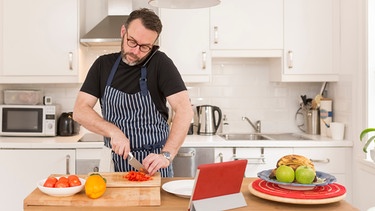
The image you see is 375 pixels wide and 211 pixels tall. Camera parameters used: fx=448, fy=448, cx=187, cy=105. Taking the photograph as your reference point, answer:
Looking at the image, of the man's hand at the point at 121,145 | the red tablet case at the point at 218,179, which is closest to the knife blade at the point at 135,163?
the man's hand at the point at 121,145

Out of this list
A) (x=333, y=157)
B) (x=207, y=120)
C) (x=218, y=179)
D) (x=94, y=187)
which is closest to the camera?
(x=218, y=179)

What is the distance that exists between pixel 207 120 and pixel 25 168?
151cm

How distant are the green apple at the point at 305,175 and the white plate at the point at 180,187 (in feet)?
1.37

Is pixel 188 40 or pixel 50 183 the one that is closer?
pixel 50 183

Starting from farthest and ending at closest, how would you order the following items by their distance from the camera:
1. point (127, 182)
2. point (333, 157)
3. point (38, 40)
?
1. point (38, 40)
2. point (333, 157)
3. point (127, 182)

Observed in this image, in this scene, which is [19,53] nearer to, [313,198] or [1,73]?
[1,73]

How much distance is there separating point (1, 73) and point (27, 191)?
3.27 ft

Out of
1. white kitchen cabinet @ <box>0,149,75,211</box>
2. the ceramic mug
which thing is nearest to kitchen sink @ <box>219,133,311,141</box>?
the ceramic mug

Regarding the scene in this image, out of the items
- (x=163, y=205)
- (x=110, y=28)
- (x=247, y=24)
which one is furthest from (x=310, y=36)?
(x=163, y=205)

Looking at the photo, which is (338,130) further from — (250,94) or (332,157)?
(250,94)

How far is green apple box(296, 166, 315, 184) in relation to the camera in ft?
5.30

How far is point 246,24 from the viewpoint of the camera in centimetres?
371

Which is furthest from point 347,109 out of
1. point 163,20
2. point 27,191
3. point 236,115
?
point 27,191

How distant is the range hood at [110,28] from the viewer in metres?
3.65
